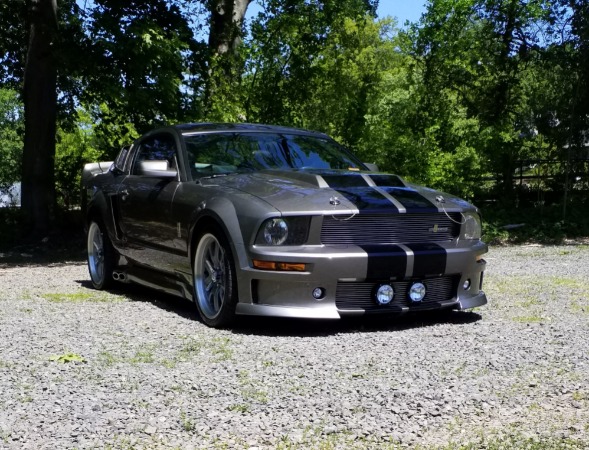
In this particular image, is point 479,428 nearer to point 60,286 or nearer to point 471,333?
point 471,333

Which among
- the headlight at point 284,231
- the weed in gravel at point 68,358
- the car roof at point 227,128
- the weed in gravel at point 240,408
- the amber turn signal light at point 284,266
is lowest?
the weed in gravel at point 68,358

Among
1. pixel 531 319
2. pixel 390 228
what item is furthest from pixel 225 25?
pixel 531 319

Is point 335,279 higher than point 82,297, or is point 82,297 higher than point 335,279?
point 335,279

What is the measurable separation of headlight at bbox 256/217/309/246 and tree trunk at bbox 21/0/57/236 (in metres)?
11.7

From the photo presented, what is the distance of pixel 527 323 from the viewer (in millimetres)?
6582

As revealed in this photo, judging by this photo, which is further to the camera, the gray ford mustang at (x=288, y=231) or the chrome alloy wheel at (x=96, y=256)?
the chrome alloy wheel at (x=96, y=256)

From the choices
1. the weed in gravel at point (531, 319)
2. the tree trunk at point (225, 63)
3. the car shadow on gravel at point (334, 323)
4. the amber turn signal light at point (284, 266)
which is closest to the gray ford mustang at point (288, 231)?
the amber turn signal light at point (284, 266)

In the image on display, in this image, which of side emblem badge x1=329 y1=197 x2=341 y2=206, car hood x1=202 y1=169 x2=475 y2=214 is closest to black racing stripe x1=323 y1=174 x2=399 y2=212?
car hood x1=202 y1=169 x2=475 y2=214

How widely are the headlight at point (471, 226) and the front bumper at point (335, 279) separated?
1.40ft

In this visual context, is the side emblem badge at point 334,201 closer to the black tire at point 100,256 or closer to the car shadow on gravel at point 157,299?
the car shadow on gravel at point 157,299

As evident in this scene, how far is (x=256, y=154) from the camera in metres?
7.48

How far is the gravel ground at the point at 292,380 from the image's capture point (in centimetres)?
385

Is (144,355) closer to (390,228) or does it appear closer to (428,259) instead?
(390,228)

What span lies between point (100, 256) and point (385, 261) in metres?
4.01
